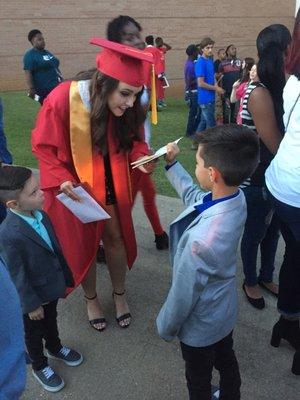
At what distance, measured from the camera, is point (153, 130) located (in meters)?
9.43

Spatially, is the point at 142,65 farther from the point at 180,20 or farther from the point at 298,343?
the point at 180,20

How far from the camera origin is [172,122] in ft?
34.4

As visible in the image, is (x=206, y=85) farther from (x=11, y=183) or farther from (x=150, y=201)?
(x=11, y=183)

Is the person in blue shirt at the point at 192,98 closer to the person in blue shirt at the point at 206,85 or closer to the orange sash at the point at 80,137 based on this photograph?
the person in blue shirt at the point at 206,85

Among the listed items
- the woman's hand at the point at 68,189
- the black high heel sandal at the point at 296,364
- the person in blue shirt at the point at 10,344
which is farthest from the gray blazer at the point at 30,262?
the black high heel sandal at the point at 296,364

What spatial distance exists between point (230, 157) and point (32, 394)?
5.73ft

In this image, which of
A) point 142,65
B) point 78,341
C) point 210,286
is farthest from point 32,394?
point 142,65

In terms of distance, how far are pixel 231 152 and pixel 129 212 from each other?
119 cm

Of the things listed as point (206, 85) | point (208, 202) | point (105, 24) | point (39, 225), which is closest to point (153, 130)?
point (206, 85)

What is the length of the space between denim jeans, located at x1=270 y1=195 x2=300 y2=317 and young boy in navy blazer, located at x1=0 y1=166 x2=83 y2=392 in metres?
1.21

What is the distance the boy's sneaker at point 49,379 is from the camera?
2.53 m

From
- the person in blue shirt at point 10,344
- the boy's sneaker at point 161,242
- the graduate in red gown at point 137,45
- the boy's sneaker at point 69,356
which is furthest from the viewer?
the boy's sneaker at point 161,242

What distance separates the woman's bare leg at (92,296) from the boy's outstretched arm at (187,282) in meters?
1.14

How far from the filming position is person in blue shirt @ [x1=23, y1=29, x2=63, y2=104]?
8812 mm
